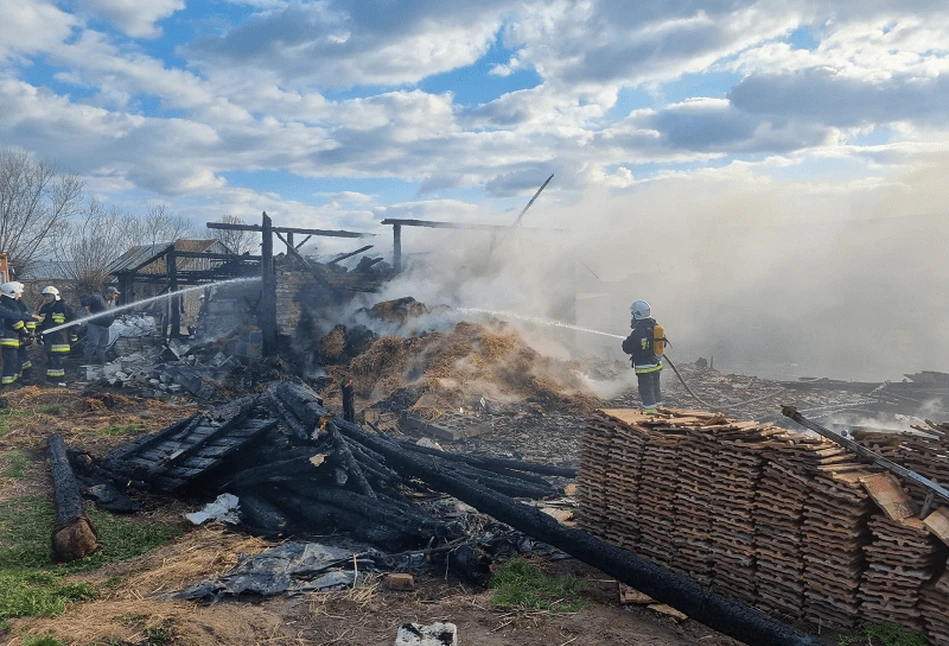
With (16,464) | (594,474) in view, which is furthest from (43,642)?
(16,464)

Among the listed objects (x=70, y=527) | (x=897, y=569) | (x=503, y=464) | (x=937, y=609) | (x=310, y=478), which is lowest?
(x=503, y=464)

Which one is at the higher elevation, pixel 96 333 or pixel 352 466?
pixel 96 333

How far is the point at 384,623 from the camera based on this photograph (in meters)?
5.01

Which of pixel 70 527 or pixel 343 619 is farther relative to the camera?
pixel 70 527

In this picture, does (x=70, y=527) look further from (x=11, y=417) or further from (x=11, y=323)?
(x=11, y=323)

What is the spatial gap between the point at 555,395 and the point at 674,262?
65.3 ft

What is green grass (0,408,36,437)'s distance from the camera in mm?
11536

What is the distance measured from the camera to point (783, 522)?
4.95 meters

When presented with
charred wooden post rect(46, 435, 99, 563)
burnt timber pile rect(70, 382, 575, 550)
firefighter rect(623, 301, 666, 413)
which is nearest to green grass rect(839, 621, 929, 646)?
burnt timber pile rect(70, 382, 575, 550)

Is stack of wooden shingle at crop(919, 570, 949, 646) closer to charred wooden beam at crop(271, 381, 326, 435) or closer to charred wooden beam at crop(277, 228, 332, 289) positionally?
charred wooden beam at crop(271, 381, 326, 435)

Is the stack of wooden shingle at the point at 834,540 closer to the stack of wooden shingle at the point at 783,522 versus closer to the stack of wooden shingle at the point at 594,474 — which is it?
the stack of wooden shingle at the point at 783,522

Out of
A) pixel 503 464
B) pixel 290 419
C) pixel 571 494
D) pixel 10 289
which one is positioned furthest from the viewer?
pixel 10 289

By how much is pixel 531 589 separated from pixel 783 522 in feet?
6.79

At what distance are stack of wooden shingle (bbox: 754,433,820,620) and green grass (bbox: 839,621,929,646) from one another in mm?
422
